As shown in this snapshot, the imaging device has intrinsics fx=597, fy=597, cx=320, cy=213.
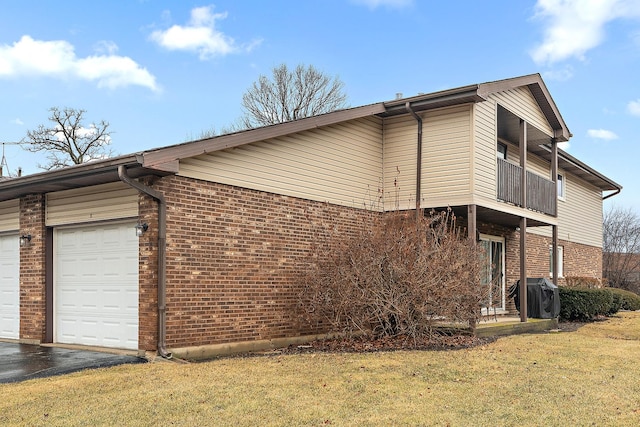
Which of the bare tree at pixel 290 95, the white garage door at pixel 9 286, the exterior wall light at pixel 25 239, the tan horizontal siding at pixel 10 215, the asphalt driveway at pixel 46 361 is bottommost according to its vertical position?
the asphalt driveway at pixel 46 361

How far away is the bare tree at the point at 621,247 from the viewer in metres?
32.7

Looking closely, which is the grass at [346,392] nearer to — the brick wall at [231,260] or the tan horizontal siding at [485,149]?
the brick wall at [231,260]

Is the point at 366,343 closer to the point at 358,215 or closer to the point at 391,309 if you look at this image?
the point at 391,309

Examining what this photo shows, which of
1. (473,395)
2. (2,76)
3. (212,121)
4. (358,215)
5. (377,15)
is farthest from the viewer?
(212,121)

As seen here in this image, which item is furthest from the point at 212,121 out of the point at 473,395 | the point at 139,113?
the point at 473,395

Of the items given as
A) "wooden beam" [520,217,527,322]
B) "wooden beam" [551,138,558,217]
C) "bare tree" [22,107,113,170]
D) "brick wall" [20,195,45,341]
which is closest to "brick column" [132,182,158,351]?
"brick wall" [20,195,45,341]

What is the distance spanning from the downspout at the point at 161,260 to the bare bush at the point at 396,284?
2.82m

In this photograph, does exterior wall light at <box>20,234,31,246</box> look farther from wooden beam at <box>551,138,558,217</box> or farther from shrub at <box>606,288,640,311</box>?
shrub at <box>606,288,640,311</box>

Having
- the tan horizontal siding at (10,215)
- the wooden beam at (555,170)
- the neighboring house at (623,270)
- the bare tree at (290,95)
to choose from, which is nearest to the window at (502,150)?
the wooden beam at (555,170)

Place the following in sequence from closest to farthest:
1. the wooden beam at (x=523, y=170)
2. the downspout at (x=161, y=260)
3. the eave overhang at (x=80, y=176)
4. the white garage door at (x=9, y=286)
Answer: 1. the eave overhang at (x=80, y=176)
2. the downspout at (x=161, y=260)
3. the white garage door at (x=9, y=286)
4. the wooden beam at (x=523, y=170)

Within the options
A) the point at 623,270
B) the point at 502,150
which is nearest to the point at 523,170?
the point at 502,150

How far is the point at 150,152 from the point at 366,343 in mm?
4965

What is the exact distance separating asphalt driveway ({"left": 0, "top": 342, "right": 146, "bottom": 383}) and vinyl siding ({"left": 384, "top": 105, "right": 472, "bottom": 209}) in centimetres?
→ 712

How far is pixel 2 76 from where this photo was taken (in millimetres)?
25406
